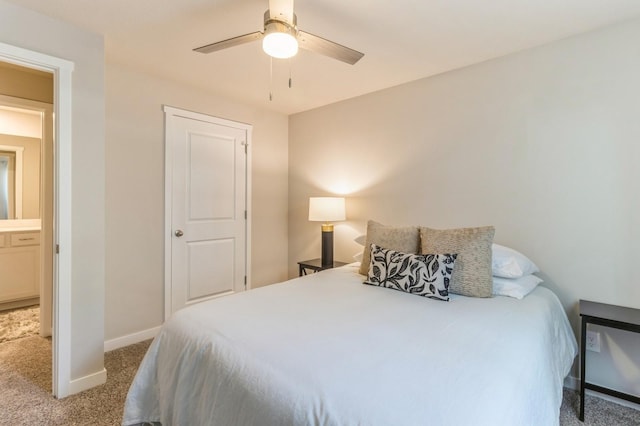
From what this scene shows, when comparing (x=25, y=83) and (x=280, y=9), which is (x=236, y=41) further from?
(x=25, y=83)

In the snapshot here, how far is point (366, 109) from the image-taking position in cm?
335

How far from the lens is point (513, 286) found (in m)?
2.02

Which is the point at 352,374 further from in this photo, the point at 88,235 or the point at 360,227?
the point at 360,227

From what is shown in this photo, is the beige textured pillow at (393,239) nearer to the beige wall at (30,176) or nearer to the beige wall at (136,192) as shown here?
the beige wall at (136,192)

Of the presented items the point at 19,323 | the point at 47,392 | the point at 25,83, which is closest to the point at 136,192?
the point at 25,83

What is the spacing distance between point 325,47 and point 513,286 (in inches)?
71.9

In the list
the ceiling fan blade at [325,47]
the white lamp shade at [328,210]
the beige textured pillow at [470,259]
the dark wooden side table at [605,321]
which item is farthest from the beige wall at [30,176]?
the dark wooden side table at [605,321]

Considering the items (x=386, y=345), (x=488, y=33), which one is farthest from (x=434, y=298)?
(x=488, y=33)

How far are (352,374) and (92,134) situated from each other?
2233 millimetres

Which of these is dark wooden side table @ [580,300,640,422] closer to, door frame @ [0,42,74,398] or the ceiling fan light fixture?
the ceiling fan light fixture

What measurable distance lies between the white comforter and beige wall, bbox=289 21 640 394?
0.44 meters

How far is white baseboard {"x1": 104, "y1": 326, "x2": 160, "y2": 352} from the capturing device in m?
2.75

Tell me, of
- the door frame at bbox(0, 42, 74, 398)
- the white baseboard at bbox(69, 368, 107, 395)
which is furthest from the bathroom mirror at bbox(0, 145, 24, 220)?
the white baseboard at bbox(69, 368, 107, 395)

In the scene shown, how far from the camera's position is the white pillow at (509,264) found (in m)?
2.05
